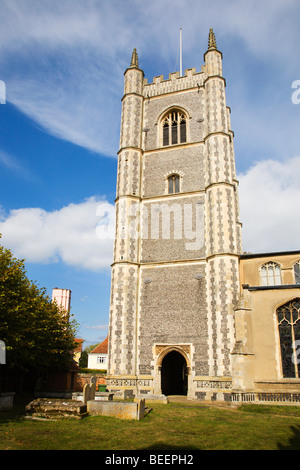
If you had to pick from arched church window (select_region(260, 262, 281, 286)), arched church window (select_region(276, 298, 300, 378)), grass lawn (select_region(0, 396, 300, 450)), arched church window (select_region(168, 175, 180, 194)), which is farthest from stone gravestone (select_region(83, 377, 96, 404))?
arched church window (select_region(168, 175, 180, 194))

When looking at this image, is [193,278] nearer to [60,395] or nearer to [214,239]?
[214,239]

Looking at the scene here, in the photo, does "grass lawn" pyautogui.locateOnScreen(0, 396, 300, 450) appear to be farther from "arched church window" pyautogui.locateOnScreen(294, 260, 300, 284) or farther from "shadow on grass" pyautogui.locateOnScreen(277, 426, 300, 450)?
"arched church window" pyautogui.locateOnScreen(294, 260, 300, 284)

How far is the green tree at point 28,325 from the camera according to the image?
596 inches

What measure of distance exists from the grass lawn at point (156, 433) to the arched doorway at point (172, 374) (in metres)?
9.71

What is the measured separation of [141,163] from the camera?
2550 cm

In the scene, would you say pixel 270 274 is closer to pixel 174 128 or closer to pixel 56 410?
pixel 174 128

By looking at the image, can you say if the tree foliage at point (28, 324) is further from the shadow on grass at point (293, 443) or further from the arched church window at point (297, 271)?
the arched church window at point (297, 271)

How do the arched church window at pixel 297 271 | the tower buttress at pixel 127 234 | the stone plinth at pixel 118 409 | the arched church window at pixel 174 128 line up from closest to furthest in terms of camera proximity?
the stone plinth at pixel 118 409 < the tower buttress at pixel 127 234 < the arched church window at pixel 297 271 < the arched church window at pixel 174 128

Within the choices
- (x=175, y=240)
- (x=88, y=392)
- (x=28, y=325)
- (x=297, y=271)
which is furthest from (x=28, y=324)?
(x=297, y=271)

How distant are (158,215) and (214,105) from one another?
27.8ft

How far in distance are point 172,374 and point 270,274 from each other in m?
9.55

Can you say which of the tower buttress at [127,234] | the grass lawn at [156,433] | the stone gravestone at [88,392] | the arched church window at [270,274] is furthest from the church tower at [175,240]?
the grass lawn at [156,433]

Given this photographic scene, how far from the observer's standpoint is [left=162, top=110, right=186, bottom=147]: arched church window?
84.7 feet

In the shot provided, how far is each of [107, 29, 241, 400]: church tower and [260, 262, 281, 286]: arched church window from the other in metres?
2.30
